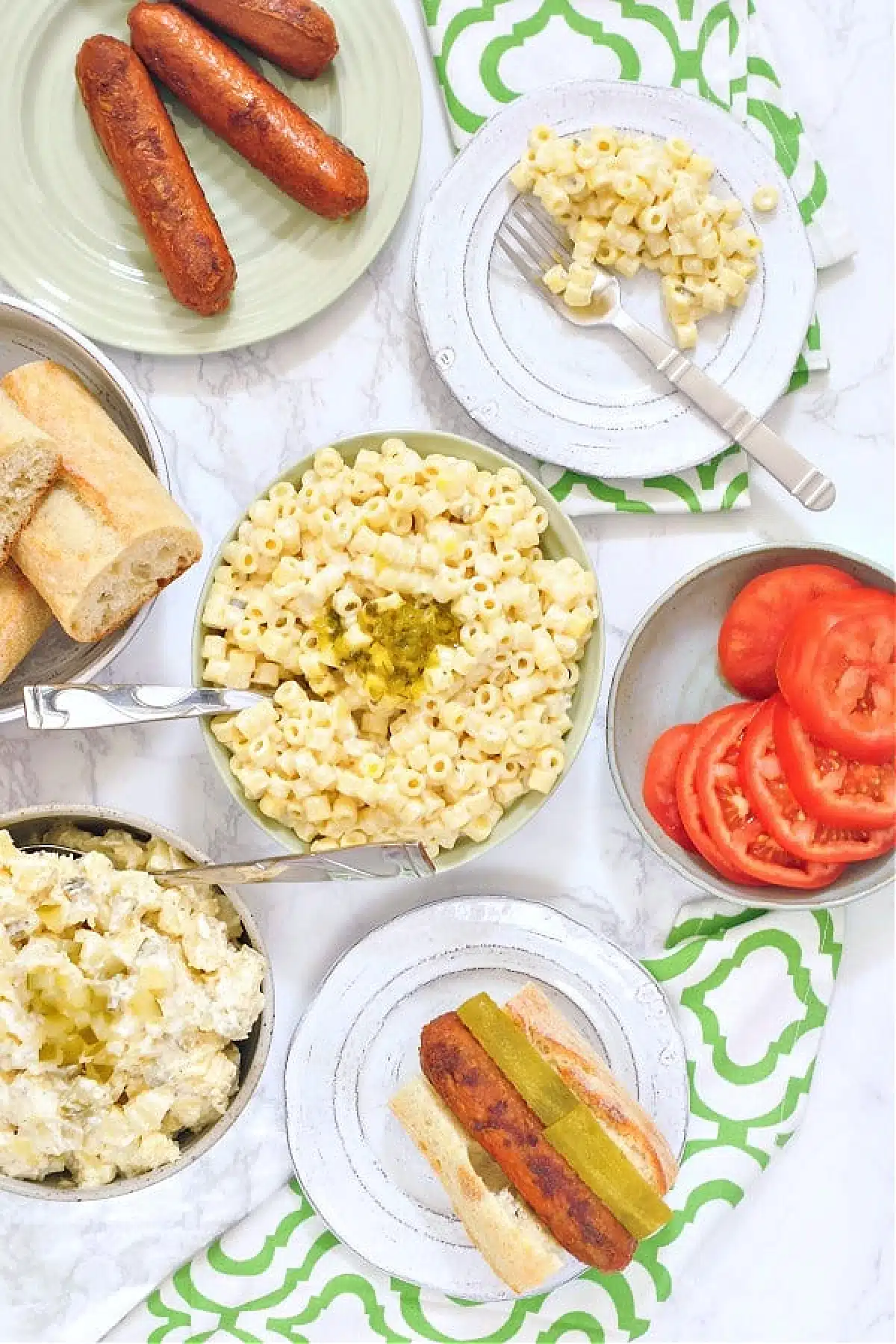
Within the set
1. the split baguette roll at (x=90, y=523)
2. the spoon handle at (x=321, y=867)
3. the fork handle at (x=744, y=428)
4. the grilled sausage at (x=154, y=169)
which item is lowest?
the spoon handle at (x=321, y=867)


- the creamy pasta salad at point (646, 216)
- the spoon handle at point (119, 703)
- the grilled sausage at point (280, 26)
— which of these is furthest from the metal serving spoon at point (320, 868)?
the grilled sausage at point (280, 26)

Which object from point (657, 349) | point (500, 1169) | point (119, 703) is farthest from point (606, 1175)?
point (657, 349)

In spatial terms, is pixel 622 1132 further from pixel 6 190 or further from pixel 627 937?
pixel 6 190

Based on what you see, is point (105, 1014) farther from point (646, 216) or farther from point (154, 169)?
point (646, 216)

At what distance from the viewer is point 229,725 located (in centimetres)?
193

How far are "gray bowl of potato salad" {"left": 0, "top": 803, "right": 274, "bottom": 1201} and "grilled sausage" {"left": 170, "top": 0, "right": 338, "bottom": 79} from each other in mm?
1238

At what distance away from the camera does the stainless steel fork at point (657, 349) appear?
205 centimetres

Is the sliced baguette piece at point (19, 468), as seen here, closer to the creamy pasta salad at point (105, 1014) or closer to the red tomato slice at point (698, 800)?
the creamy pasta salad at point (105, 1014)

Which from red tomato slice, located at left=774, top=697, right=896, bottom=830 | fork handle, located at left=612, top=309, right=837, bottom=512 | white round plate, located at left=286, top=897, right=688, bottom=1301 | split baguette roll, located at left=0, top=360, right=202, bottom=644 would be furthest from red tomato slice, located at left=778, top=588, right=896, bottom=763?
split baguette roll, located at left=0, top=360, right=202, bottom=644

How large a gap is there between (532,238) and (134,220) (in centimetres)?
66

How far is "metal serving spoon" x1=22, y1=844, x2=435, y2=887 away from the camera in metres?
1.86

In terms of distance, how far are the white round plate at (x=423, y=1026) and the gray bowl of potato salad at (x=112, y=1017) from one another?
22 cm

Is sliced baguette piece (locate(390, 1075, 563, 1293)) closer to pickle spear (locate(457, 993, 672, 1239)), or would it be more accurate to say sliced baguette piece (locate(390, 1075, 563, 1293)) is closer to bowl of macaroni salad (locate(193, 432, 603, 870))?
pickle spear (locate(457, 993, 672, 1239))

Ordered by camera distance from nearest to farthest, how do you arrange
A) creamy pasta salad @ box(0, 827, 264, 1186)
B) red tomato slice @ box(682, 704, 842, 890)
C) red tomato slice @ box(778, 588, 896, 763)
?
creamy pasta salad @ box(0, 827, 264, 1186), red tomato slice @ box(778, 588, 896, 763), red tomato slice @ box(682, 704, 842, 890)
